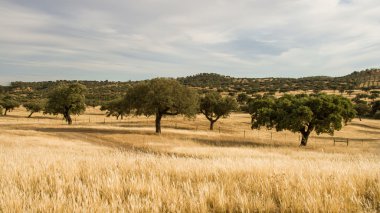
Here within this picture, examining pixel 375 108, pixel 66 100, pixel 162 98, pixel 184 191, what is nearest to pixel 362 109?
pixel 375 108

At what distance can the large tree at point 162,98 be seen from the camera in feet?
175

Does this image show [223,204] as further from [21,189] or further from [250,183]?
[21,189]

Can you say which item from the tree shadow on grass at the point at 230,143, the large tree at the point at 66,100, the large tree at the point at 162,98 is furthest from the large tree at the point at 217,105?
the large tree at the point at 66,100

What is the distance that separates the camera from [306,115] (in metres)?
48.2

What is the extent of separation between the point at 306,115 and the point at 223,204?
4660cm

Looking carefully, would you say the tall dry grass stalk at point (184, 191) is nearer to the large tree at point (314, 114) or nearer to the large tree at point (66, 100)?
the large tree at point (314, 114)

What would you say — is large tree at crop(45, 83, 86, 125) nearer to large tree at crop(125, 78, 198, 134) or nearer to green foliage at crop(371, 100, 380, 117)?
large tree at crop(125, 78, 198, 134)

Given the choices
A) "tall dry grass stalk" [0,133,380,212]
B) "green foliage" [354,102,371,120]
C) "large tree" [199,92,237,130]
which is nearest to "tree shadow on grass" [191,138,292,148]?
"large tree" [199,92,237,130]

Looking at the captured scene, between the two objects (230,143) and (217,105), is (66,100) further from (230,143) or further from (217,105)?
(230,143)

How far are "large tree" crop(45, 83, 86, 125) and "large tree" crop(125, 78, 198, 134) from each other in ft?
58.7

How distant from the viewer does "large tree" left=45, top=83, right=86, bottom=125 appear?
223 feet

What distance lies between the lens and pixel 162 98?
52.9 meters

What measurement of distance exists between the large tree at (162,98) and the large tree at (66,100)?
17.9 m

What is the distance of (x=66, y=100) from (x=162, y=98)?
26194 mm
